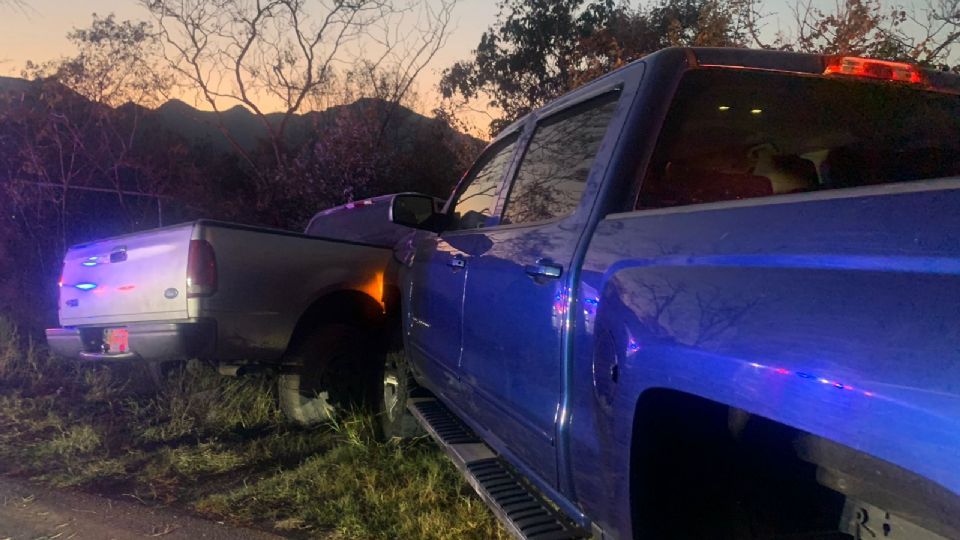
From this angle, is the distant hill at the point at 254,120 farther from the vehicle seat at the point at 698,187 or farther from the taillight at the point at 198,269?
the vehicle seat at the point at 698,187

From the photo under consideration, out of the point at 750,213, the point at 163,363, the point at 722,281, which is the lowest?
the point at 163,363

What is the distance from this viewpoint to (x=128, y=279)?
218 inches

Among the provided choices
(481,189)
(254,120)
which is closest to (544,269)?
(481,189)

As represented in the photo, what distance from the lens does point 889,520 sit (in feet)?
5.74

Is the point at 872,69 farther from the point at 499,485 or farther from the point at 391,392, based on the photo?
the point at 391,392

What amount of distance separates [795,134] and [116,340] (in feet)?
15.8

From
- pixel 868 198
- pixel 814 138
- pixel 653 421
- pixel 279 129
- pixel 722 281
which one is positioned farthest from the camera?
pixel 279 129

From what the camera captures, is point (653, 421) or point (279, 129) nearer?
point (653, 421)

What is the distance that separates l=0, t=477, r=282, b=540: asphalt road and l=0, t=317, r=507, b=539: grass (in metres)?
0.14

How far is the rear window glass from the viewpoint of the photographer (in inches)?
116

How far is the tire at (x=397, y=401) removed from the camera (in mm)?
5238

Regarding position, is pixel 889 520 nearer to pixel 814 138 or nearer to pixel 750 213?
pixel 750 213

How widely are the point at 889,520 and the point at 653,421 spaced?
625 millimetres

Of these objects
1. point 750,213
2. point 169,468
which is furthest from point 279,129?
point 750,213
